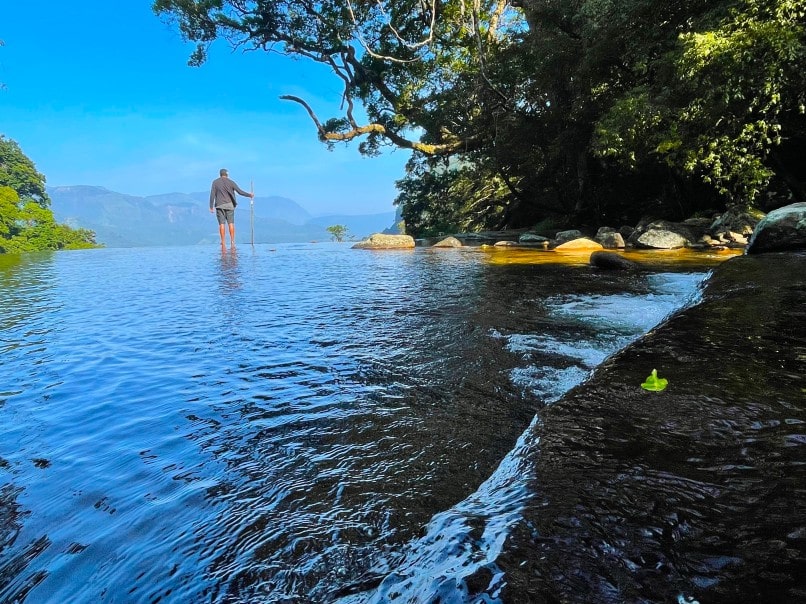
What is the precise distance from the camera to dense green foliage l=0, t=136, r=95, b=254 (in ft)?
115

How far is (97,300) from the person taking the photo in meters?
7.81

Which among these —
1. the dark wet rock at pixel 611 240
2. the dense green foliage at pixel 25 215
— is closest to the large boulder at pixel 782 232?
the dark wet rock at pixel 611 240

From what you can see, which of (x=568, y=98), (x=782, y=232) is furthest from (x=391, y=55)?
(x=782, y=232)

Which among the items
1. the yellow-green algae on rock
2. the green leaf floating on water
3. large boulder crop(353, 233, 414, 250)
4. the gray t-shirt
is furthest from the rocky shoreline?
the gray t-shirt

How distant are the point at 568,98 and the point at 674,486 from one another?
71.1ft

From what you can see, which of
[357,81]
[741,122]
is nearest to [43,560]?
[741,122]

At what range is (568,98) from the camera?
19734 mm

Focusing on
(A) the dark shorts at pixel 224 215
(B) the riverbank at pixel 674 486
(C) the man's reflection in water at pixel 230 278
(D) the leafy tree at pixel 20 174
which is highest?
(D) the leafy tree at pixel 20 174

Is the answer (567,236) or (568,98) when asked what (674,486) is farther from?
(568,98)

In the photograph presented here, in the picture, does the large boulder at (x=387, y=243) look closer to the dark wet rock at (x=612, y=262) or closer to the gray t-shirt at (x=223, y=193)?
the gray t-shirt at (x=223, y=193)

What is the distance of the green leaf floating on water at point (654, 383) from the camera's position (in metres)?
2.36

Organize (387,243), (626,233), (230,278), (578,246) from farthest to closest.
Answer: (387,243), (626,233), (578,246), (230,278)

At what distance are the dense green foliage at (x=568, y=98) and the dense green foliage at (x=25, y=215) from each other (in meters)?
24.0

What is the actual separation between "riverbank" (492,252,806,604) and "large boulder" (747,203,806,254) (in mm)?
6790
